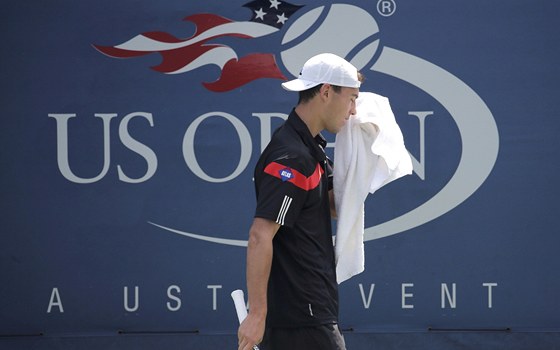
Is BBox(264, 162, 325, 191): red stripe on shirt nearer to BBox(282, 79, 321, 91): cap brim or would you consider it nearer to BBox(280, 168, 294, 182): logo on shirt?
BBox(280, 168, 294, 182): logo on shirt

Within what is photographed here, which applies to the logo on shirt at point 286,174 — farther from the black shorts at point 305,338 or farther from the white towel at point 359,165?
the black shorts at point 305,338

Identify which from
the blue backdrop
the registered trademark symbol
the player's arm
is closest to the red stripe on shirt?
the player's arm

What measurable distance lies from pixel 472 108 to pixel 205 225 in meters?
1.54

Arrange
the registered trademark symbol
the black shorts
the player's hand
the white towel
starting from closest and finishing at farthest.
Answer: the player's hand → the black shorts → the white towel → the registered trademark symbol

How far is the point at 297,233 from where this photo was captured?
359cm

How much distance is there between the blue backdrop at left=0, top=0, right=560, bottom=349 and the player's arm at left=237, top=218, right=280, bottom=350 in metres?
1.96

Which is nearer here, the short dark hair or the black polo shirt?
the black polo shirt

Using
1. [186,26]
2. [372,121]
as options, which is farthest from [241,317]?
[186,26]

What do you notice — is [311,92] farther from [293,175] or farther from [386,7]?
[386,7]

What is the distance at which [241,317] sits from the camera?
3615mm

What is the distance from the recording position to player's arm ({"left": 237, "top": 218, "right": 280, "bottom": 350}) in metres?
3.45

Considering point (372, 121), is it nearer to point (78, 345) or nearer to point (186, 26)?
point (186, 26)

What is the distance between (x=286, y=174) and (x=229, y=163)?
195 centimetres

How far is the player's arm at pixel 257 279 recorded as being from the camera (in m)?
3.45
